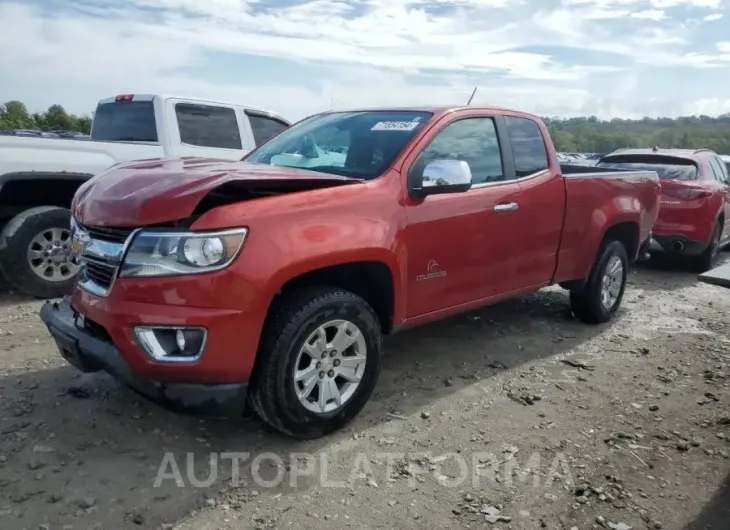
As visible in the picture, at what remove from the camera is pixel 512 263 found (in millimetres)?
4691

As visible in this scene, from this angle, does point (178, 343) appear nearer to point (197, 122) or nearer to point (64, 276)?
point (64, 276)

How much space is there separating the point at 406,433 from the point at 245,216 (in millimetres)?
1537

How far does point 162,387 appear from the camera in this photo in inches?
119

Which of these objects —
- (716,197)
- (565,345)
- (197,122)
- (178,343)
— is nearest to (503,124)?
(565,345)

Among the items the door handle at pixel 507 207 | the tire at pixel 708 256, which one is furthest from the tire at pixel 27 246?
the tire at pixel 708 256

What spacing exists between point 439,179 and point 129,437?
2.25 meters

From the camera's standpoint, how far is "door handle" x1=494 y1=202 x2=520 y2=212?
4.46 m

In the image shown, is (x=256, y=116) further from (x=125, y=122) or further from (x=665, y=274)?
(x=665, y=274)

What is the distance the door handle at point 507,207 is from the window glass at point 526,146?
11.1 inches

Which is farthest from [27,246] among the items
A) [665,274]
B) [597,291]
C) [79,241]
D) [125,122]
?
[665,274]

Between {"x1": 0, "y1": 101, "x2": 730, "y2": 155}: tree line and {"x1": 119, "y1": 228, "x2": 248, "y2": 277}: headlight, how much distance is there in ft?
41.8

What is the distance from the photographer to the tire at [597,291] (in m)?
5.70

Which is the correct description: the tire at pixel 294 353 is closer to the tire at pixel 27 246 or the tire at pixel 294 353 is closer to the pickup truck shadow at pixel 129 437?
the pickup truck shadow at pixel 129 437

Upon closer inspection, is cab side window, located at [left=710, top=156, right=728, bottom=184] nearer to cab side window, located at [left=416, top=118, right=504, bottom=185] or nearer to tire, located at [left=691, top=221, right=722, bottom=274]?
tire, located at [left=691, top=221, right=722, bottom=274]
